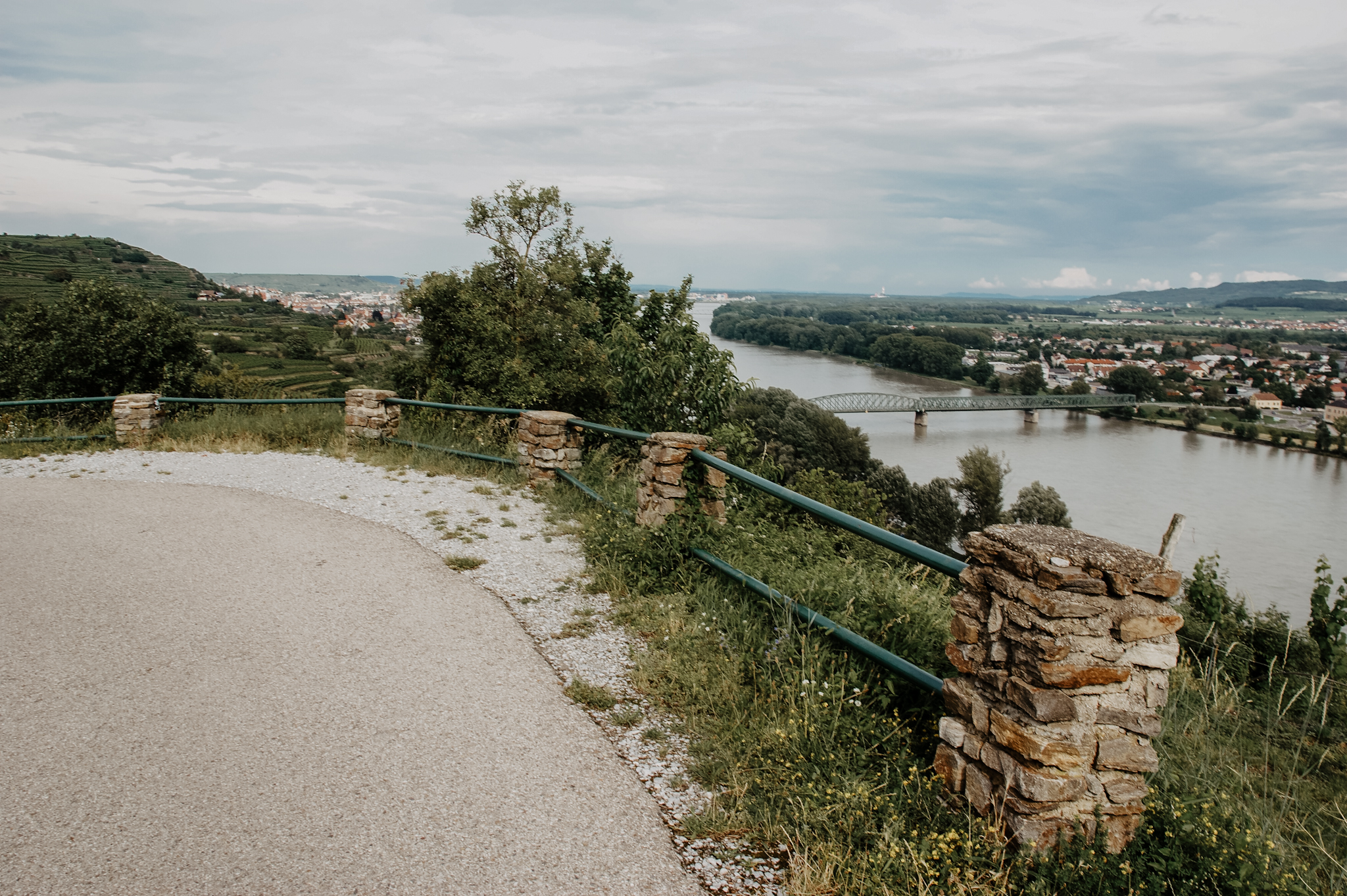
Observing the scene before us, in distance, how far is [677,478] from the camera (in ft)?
17.6

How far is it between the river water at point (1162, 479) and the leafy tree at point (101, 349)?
17601 mm

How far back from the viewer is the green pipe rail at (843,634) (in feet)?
8.98

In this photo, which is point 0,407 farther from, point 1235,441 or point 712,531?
point 1235,441

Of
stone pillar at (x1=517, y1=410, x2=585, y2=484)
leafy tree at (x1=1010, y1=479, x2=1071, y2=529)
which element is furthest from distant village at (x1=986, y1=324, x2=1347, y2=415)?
stone pillar at (x1=517, y1=410, x2=585, y2=484)

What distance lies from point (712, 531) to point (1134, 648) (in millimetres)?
3138

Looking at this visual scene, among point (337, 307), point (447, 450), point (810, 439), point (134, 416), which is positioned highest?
point (337, 307)

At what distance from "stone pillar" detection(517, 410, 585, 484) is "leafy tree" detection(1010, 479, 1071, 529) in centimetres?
3119

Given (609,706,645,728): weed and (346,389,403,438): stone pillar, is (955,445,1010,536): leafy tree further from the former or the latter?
(609,706,645,728): weed

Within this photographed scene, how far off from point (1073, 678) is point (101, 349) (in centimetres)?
2144

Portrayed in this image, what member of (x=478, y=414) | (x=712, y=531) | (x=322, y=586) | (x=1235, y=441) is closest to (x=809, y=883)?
(x=712, y=531)

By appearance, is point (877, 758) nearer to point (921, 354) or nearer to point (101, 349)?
point (101, 349)

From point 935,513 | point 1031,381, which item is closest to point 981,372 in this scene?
point 1031,381

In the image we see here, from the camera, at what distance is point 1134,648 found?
218cm

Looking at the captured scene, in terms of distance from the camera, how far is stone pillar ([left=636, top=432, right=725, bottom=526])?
17.5 feet
